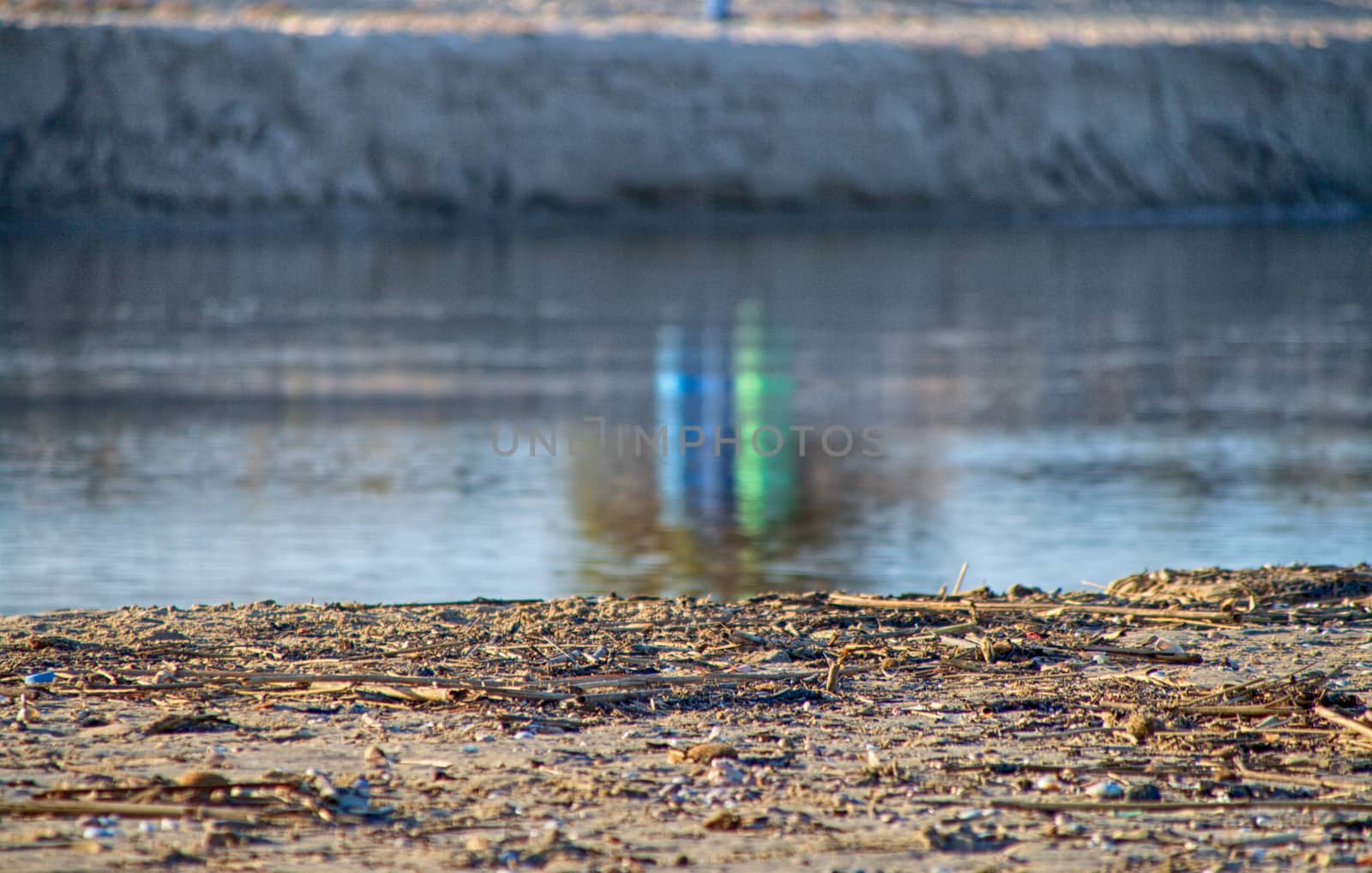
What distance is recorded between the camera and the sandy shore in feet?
14.4

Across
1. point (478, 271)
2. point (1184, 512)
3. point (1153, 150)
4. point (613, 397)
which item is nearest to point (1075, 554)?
point (1184, 512)

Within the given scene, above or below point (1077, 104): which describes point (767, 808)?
below

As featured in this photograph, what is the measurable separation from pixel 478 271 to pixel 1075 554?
2246 cm

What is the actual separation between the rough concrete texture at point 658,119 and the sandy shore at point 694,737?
40.6 metres

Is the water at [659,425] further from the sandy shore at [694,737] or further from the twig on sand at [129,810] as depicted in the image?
the twig on sand at [129,810]

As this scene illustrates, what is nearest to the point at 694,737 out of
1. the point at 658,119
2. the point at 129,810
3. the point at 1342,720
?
the point at 129,810

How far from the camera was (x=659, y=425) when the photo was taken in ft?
51.2

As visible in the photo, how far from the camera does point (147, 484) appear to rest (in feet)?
41.8

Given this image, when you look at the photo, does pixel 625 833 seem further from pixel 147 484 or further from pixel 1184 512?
pixel 147 484

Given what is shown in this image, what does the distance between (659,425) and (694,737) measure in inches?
408

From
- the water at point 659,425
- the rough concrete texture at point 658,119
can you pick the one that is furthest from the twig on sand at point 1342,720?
the rough concrete texture at point 658,119

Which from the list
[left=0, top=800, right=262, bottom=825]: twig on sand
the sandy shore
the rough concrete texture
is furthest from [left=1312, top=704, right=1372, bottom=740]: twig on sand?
the rough concrete texture

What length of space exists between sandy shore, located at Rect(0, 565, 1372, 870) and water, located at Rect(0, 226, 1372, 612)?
2.72 meters

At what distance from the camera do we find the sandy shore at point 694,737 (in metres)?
4.38
